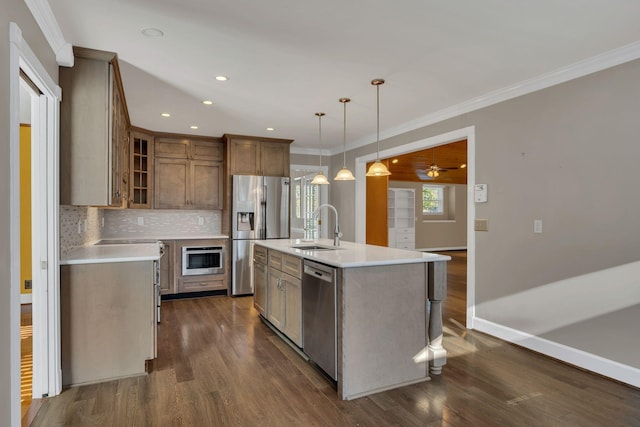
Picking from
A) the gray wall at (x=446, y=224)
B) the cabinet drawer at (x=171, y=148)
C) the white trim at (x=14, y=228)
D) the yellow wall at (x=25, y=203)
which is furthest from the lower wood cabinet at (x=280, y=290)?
the gray wall at (x=446, y=224)

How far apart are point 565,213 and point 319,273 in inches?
84.0

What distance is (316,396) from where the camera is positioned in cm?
252

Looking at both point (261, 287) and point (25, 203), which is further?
point (25, 203)

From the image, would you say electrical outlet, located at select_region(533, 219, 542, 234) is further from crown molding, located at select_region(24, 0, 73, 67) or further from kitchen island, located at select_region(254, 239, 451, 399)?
crown molding, located at select_region(24, 0, 73, 67)

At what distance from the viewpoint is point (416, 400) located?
247cm

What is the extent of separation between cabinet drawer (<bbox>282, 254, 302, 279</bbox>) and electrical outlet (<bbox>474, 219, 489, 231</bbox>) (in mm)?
1992

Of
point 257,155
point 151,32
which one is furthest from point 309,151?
point 151,32

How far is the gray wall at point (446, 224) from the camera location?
37.2ft

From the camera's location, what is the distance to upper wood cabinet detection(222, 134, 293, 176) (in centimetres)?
561

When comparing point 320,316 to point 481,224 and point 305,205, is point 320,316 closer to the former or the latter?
point 481,224

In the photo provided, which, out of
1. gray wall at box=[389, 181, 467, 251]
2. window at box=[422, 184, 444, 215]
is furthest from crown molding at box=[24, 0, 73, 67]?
window at box=[422, 184, 444, 215]

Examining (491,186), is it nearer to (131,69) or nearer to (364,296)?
(364,296)
